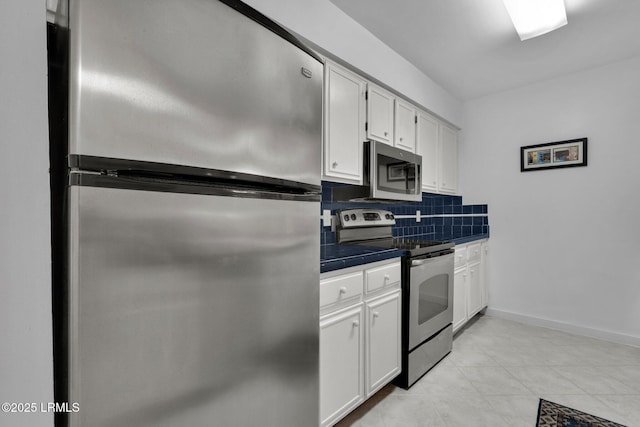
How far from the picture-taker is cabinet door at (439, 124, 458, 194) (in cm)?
327

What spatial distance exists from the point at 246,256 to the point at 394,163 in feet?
6.00

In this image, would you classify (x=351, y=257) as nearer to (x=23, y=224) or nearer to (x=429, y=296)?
(x=429, y=296)

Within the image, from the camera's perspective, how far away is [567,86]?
2961 millimetres

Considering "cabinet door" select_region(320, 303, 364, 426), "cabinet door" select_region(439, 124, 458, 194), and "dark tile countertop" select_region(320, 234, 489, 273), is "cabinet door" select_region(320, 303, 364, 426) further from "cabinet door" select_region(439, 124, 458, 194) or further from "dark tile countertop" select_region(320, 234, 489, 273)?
"cabinet door" select_region(439, 124, 458, 194)

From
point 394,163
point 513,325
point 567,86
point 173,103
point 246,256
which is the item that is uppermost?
point 567,86

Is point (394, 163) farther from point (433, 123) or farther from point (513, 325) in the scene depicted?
point (513, 325)

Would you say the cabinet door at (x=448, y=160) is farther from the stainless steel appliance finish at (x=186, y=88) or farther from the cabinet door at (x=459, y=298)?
the stainless steel appliance finish at (x=186, y=88)

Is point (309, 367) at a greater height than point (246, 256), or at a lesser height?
lesser

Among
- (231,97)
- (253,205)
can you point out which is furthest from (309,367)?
(231,97)

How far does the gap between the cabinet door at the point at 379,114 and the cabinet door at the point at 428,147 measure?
20.0 inches

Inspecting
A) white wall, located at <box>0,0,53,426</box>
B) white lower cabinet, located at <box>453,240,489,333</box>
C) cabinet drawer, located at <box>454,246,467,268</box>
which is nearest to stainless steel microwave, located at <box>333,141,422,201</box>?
cabinet drawer, located at <box>454,246,467,268</box>

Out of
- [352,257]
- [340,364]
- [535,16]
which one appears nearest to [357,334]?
[340,364]

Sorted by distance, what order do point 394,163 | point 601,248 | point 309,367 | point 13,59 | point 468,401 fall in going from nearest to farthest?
point 13,59 < point 309,367 < point 468,401 < point 394,163 < point 601,248

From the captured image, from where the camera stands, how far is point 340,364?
151 centimetres
